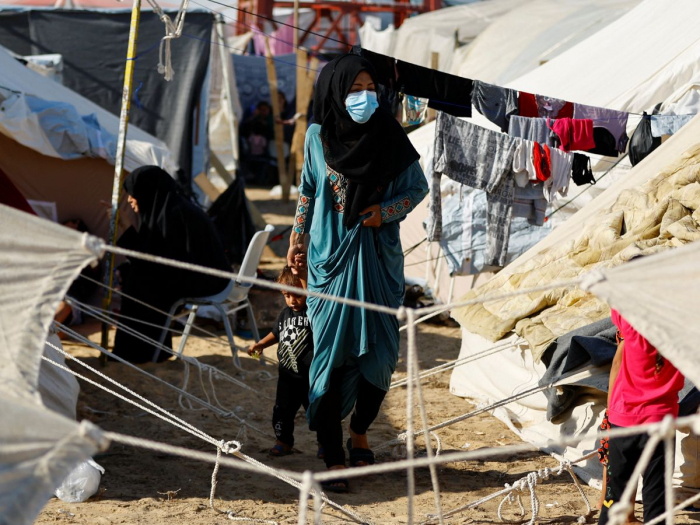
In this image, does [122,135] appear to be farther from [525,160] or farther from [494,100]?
[525,160]

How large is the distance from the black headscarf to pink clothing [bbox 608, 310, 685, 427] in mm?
1127

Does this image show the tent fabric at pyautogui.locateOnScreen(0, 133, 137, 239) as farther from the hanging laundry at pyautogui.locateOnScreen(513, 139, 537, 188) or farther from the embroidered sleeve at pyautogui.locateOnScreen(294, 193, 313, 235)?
the embroidered sleeve at pyautogui.locateOnScreen(294, 193, 313, 235)

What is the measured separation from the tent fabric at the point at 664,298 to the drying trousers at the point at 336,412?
1.80 metres

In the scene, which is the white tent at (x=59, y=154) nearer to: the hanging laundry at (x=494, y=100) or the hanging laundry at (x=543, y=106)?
the hanging laundry at (x=494, y=100)

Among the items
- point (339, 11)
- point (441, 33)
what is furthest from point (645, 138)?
point (339, 11)

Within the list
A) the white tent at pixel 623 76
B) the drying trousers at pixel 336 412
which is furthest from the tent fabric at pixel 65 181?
the drying trousers at pixel 336 412

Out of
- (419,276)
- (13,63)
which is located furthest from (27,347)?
(13,63)

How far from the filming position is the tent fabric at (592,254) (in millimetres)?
3959

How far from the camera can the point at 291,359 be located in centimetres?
377

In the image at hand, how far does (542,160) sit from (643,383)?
274cm

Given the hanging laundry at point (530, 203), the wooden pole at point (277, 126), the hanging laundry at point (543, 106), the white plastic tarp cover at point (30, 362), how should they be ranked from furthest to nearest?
the wooden pole at point (277, 126)
the hanging laundry at point (530, 203)
the hanging laundry at point (543, 106)
the white plastic tarp cover at point (30, 362)

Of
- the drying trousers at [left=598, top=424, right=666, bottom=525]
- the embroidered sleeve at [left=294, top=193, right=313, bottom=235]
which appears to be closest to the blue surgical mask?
the embroidered sleeve at [left=294, top=193, right=313, bottom=235]

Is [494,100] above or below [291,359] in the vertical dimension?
above

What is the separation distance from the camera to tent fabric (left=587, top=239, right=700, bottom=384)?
184 cm
